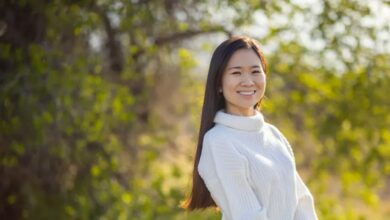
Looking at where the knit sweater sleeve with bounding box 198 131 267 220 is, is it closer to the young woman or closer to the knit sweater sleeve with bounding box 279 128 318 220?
the young woman

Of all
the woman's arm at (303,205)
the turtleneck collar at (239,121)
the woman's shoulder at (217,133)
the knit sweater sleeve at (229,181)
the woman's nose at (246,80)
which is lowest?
the woman's arm at (303,205)

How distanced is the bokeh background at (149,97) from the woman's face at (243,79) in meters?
2.38

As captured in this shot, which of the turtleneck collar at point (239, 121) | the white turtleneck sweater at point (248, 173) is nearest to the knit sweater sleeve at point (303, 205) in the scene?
the white turtleneck sweater at point (248, 173)

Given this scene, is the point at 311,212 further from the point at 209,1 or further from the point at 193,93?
the point at 193,93

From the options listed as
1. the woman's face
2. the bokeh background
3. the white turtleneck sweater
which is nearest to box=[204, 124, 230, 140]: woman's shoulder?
the white turtleneck sweater

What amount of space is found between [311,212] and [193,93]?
4617 millimetres

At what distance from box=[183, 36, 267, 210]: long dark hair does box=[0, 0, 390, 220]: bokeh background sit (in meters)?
2.28

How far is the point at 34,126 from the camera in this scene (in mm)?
4824

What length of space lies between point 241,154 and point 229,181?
0.38 ft

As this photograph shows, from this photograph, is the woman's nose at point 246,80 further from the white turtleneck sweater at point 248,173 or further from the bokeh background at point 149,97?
the bokeh background at point 149,97

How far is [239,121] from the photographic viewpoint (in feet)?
8.78

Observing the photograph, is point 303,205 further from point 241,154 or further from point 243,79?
point 243,79

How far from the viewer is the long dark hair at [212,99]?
8.84 ft

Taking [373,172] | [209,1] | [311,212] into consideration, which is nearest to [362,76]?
[373,172]
